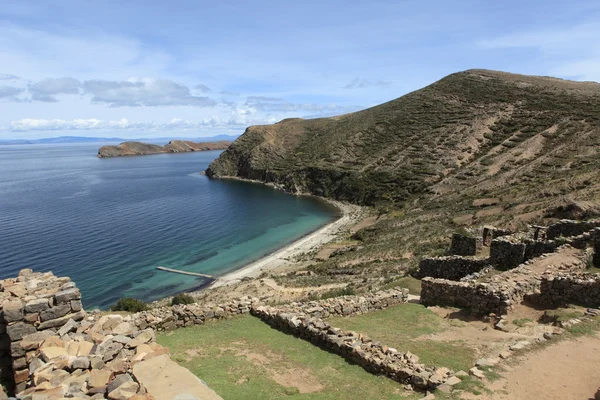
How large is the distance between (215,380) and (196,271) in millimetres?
38979

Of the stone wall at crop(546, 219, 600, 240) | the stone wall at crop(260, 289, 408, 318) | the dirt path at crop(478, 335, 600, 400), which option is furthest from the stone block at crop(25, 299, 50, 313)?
the stone wall at crop(546, 219, 600, 240)

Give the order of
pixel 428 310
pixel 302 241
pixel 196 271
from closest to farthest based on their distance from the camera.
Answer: pixel 428 310 < pixel 196 271 < pixel 302 241

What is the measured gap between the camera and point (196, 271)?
157 feet

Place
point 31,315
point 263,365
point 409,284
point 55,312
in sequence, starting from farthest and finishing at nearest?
point 409,284, point 263,365, point 55,312, point 31,315

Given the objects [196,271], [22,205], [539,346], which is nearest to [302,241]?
[196,271]

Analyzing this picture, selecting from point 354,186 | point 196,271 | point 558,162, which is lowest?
point 196,271

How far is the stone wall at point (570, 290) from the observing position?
14158 millimetres

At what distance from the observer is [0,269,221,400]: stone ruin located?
6820 millimetres

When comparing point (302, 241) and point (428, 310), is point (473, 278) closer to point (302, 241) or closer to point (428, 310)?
point (428, 310)

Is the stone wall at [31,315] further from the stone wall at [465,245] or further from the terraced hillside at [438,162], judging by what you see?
the stone wall at [465,245]

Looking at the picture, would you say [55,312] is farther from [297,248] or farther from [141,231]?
[141,231]

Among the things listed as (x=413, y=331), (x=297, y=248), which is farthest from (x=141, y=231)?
(x=413, y=331)

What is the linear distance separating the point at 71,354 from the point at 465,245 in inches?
829

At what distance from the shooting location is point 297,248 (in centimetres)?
5559
